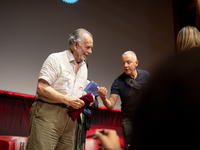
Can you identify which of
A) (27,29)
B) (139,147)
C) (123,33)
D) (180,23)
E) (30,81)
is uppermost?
(180,23)

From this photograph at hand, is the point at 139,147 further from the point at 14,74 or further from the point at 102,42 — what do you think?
the point at 102,42

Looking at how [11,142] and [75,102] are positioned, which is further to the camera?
[11,142]

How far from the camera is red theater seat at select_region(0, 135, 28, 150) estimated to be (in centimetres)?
220

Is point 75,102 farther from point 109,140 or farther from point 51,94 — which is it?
point 109,140

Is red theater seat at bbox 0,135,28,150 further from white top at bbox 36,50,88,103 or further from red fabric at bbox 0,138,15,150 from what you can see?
white top at bbox 36,50,88,103

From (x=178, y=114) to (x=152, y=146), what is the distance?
66 mm

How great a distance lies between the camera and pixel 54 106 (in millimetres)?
1568

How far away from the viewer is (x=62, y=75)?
161 cm

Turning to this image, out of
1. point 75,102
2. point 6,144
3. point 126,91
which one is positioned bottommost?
point 6,144

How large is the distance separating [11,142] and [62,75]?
1181mm

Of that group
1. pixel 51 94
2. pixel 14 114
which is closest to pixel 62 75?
pixel 51 94

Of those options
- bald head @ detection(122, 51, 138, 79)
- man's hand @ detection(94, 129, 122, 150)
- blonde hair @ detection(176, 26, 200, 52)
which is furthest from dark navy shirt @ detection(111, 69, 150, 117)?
man's hand @ detection(94, 129, 122, 150)

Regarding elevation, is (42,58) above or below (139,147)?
above

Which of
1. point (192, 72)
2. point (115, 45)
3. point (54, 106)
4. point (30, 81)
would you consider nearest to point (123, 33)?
point (115, 45)
